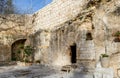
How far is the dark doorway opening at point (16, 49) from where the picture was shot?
Answer: 1938 centimetres

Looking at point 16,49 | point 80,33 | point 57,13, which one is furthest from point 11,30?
point 80,33

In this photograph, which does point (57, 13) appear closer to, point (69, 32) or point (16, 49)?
point (69, 32)

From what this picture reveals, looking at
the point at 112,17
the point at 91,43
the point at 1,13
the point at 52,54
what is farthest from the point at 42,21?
the point at 112,17

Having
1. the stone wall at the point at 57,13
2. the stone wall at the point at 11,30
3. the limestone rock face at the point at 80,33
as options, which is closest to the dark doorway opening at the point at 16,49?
the stone wall at the point at 11,30

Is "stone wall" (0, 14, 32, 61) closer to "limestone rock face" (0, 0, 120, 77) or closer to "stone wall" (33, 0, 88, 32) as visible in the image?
"limestone rock face" (0, 0, 120, 77)

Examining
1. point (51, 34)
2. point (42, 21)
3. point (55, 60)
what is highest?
point (42, 21)

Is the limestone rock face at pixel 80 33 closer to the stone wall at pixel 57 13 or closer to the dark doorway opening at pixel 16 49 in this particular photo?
the stone wall at pixel 57 13

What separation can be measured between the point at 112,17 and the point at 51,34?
5.87m

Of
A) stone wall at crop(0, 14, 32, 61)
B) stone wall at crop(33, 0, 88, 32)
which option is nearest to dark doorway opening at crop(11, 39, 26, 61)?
stone wall at crop(0, 14, 32, 61)

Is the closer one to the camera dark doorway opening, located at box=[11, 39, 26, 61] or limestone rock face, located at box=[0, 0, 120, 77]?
limestone rock face, located at box=[0, 0, 120, 77]

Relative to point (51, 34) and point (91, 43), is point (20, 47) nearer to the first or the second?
point (51, 34)

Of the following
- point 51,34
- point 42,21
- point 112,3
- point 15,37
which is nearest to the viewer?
point 112,3

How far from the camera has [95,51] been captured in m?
10.8

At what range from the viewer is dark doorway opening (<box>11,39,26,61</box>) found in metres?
19.4
